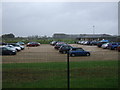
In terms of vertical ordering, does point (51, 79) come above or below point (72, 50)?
below

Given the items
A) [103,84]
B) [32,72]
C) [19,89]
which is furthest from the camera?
[32,72]

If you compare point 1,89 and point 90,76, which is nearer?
point 1,89

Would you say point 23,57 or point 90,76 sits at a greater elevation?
point 23,57

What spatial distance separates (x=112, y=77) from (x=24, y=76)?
4.26m

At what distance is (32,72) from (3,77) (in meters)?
1.47

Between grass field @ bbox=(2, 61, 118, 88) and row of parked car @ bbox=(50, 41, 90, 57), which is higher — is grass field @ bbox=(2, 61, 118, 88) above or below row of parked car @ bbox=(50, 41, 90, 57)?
below

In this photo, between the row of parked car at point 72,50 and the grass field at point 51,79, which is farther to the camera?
the row of parked car at point 72,50

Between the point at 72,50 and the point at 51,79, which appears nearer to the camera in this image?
the point at 51,79

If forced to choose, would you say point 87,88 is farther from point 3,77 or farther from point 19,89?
point 3,77

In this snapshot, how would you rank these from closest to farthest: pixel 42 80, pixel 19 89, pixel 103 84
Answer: pixel 19 89, pixel 103 84, pixel 42 80

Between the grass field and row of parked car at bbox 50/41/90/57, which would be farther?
row of parked car at bbox 50/41/90/57

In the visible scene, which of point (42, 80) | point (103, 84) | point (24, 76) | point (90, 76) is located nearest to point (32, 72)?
point (24, 76)

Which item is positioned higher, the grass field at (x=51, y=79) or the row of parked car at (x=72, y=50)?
the row of parked car at (x=72, y=50)

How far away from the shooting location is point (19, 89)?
588 centimetres
